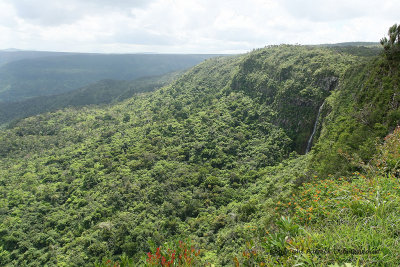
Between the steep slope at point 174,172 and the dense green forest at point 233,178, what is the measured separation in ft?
1.10

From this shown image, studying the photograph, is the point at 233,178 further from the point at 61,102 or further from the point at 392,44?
the point at 61,102

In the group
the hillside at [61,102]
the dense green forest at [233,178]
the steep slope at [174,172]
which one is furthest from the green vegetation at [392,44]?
the hillside at [61,102]

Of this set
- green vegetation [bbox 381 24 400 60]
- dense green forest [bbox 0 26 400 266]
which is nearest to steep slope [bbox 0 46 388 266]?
dense green forest [bbox 0 26 400 266]

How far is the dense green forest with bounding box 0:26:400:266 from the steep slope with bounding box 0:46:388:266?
0.34 meters

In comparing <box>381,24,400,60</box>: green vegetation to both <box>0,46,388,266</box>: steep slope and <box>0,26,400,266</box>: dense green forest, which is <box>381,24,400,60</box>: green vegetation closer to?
<box>0,26,400,266</box>: dense green forest

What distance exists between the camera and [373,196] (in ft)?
20.8

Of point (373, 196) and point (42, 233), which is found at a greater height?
point (373, 196)

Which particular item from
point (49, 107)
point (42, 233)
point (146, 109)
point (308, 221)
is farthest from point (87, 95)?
point (308, 221)

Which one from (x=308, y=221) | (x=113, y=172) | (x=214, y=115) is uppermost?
(x=308, y=221)

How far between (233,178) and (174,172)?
48.8 ft

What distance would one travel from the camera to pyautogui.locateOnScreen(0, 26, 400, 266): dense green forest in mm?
6207

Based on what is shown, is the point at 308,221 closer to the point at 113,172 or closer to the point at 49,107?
the point at 113,172

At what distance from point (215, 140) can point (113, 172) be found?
29875 mm

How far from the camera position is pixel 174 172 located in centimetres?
5466
